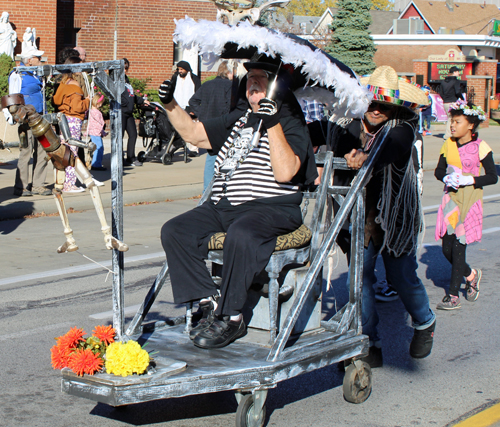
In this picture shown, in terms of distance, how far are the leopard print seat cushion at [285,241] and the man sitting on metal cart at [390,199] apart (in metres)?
0.68

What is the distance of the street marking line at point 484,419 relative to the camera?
392cm

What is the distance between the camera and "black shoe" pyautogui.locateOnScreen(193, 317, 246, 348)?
12.6 feet

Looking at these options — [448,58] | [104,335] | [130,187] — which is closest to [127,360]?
[104,335]

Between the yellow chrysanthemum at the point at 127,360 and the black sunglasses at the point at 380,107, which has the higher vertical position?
the black sunglasses at the point at 380,107

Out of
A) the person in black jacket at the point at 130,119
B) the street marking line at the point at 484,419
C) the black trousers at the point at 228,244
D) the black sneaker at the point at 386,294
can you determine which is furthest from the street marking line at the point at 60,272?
the person in black jacket at the point at 130,119

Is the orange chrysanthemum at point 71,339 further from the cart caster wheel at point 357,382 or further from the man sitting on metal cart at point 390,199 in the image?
the man sitting on metal cart at point 390,199

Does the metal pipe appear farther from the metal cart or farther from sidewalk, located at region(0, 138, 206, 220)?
sidewalk, located at region(0, 138, 206, 220)

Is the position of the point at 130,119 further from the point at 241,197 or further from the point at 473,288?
the point at 241,197

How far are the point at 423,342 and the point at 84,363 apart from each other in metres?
2.42

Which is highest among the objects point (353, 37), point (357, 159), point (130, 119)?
point (353, 37)

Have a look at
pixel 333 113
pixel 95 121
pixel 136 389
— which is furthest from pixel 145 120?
pixel 136 389

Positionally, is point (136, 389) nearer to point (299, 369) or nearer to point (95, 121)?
point (299, 369)

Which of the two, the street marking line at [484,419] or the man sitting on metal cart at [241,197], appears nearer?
the man sitting on metal cart at [241,197]

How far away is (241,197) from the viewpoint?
4156 mm
